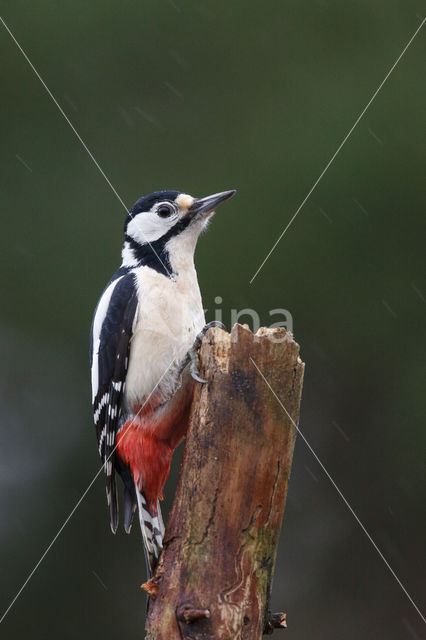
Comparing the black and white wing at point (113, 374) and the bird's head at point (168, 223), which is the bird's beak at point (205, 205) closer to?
the bird's head at point (168, 223)

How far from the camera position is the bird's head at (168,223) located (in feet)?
11.9

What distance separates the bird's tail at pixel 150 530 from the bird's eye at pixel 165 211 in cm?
121

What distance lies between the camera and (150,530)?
3096 mm

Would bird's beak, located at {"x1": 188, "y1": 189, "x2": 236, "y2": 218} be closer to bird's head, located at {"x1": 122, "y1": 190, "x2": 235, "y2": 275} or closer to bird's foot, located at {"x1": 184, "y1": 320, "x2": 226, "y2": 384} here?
bird's head, located at {"x1": 122, "y1": 190, "x2": 235, "y2": 275}

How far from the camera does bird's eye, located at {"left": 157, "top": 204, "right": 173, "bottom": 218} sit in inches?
145

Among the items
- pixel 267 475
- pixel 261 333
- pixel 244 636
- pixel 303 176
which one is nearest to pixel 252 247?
pixel 303 176

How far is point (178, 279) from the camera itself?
11.4ft

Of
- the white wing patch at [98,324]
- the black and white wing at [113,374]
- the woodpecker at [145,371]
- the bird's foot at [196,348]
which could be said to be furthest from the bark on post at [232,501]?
the white wing patch at [98,324]

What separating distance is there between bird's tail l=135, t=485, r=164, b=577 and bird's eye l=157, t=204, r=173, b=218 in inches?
47.7

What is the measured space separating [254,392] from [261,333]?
0.22 m

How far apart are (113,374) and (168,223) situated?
2.42 ft

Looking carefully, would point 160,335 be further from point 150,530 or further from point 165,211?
point 150,530

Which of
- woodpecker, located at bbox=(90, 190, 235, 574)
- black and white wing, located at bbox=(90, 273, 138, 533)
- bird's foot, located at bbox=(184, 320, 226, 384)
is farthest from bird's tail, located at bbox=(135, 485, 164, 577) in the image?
bird's foot, located at bbox=(184, 320, 226, 384)

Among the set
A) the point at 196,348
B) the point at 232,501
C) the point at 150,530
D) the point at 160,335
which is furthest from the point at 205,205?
the point at 232,501
